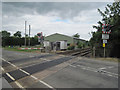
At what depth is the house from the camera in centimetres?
2750

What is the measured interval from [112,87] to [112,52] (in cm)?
1116

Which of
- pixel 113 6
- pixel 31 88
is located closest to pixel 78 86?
pixel 31 88

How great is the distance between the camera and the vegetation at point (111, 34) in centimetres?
1403

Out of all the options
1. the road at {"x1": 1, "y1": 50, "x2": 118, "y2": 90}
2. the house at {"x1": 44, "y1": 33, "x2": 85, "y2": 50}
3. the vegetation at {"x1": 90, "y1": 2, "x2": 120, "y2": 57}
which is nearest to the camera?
the road at {"x1": 1, "y1": 50, "x2": 118, "y2": 90}

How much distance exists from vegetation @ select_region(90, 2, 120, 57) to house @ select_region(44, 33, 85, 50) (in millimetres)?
11908

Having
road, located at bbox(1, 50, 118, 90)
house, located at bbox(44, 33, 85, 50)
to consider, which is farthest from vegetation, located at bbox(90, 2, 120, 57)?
house, located at bbox(44, 33, 85, 50)

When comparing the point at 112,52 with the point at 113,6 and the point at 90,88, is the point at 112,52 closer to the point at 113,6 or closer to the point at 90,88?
the point at 113,6

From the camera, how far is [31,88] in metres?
4.69

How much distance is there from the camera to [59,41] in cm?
2797

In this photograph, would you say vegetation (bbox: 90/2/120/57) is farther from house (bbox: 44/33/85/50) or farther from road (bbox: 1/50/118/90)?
house (bbox: 44/33/85/50)

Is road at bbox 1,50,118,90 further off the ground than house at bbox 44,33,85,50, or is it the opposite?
house at bbox 44,33,85,50

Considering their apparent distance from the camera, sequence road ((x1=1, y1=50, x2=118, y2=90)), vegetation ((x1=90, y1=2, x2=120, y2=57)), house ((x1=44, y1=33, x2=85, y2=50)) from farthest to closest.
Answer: house ((x1=44, y1=33, x2=85, y2=50)), vegetation ((x1=90, y1=2, x2=120, y2=57)), road ((x1=1, y1=50, x2=118, y2=90))

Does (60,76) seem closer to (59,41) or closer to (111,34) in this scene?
(111,34)

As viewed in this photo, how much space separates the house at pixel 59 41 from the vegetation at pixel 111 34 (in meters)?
11.9
